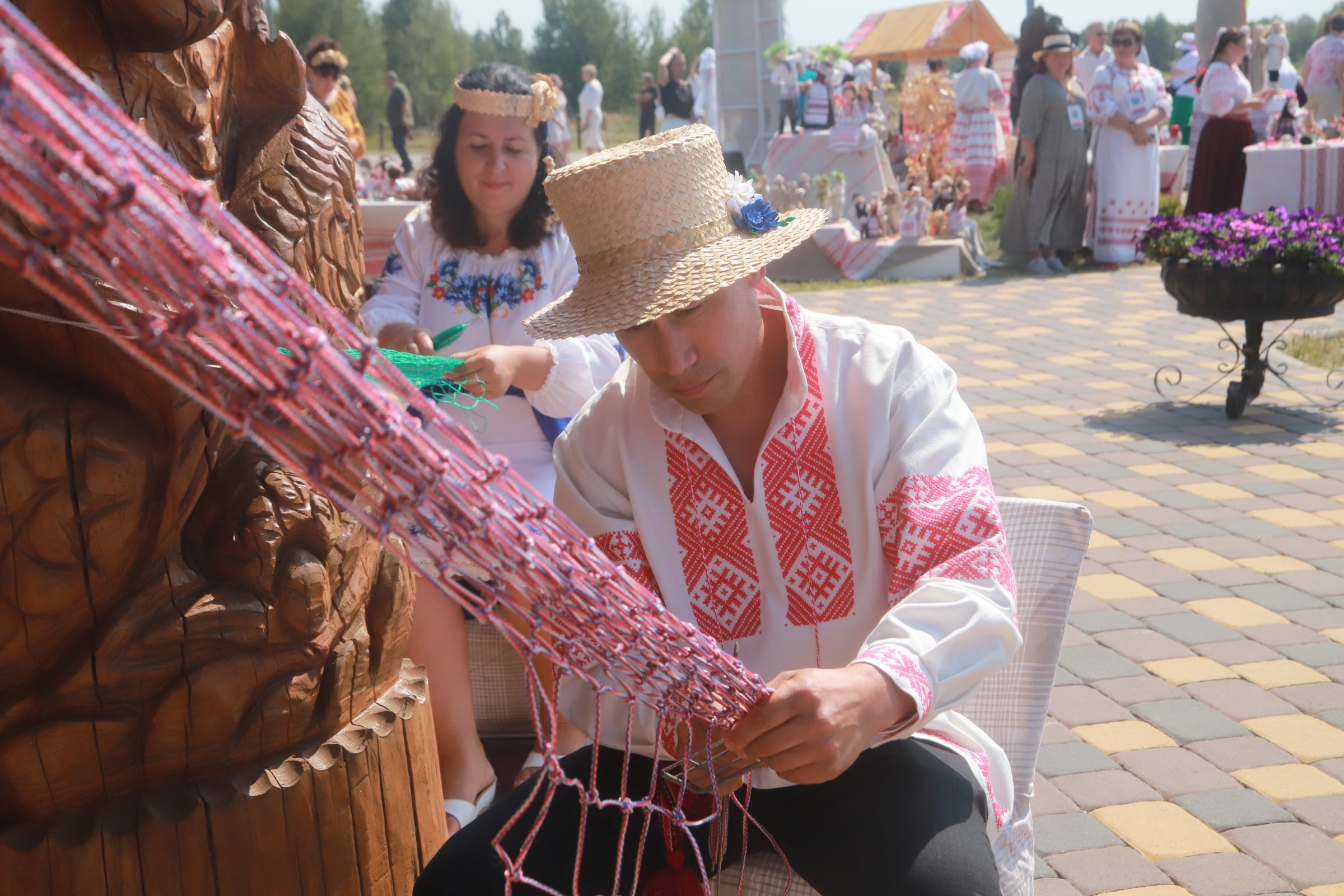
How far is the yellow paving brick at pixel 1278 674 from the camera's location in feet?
10.6

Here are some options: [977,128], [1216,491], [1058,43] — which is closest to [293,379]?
[1216,491]

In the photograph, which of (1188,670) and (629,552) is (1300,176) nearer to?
(1188,670)

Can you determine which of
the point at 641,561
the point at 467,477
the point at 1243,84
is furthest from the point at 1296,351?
the point at 467,477

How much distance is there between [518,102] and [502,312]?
0.51m

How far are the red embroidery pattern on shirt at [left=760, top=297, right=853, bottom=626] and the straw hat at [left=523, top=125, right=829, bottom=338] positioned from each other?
22 cm

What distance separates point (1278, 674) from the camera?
3295 mm

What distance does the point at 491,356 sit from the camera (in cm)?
260

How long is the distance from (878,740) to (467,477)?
0.64 m

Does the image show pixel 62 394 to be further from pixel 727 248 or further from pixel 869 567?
pixel 869 567

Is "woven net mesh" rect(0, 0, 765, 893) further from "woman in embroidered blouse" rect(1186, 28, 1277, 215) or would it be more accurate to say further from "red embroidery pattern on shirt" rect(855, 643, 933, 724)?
"woman in embroidered blouse" rect(1186, 28, 1277, 215)

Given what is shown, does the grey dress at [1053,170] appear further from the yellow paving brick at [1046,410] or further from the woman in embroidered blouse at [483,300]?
the woman in embroidered blouse at [483,300]

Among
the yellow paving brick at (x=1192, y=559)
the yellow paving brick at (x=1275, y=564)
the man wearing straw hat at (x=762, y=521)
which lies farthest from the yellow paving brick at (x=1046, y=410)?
the man wearing straw hat at (x=762, y=521)

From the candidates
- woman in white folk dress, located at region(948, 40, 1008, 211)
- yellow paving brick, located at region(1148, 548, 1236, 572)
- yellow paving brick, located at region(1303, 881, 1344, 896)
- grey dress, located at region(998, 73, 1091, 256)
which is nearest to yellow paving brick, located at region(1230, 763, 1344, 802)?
yellow paving brick, located at region(1303, 881, 1344, 896)

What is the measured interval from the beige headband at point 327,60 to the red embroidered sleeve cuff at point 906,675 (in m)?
8.09
